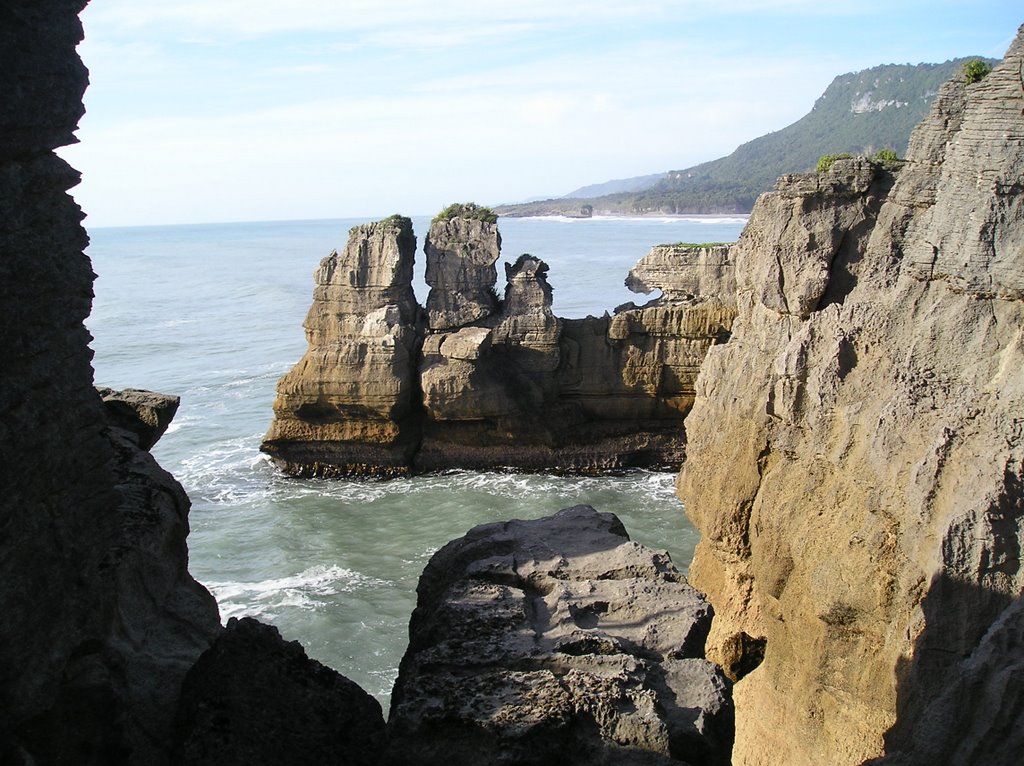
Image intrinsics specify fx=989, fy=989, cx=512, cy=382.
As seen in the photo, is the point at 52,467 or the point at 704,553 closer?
the point at 52,467

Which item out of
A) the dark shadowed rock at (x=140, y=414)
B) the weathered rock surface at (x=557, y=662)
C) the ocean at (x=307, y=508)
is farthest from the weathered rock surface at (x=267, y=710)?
the ocean at (x=307, y=508)

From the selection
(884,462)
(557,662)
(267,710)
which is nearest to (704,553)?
(884,462)

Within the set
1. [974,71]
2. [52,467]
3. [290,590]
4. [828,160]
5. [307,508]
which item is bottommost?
[290,590]

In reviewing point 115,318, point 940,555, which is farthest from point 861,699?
point 115,318

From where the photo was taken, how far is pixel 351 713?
7.50m

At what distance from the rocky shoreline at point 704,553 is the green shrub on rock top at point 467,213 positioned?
16.4 metres

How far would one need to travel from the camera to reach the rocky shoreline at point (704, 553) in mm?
6520

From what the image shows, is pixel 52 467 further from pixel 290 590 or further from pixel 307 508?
pixel 307 508

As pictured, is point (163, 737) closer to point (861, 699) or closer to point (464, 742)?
point (464, 742)

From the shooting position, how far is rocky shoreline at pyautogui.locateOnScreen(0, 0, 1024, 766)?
21.4ft

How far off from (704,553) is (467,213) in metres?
19.5

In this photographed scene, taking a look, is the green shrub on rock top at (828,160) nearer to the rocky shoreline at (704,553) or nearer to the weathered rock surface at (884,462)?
the rocky shoreline at (704,553)

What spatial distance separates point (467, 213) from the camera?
3200 centimetres

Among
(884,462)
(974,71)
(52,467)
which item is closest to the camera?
(52,467)
